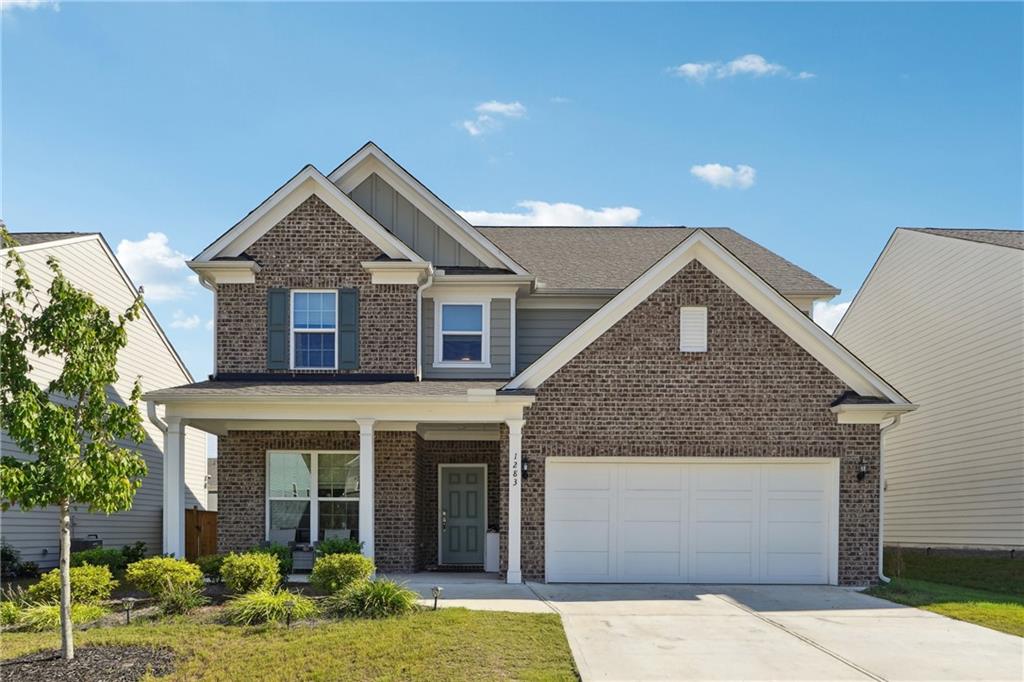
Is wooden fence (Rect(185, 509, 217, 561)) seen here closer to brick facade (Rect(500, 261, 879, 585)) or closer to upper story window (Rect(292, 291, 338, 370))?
upper story window (Rect(292, 291, 338, 370))

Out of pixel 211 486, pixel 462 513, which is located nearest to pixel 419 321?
pixel 462 513

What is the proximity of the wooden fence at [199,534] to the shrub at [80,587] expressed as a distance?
24.9 ft

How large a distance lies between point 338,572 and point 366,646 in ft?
9.95

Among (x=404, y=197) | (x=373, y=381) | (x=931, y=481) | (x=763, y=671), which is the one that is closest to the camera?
(x=763, y=671)

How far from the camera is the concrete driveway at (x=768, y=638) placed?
9.88 meters

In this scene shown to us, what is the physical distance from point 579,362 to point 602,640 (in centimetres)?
576

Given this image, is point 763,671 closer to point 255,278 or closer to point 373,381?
point 373,381

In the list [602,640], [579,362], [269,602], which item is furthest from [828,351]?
[269,602]

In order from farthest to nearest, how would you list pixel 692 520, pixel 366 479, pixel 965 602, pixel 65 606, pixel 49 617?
1. pixel 692 520
2. pixel 366 479
3. pixel 965 602
4. pixel 49 617
5. pixel 65 606

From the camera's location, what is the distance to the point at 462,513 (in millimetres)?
19375

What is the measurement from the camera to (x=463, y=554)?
19.3 m

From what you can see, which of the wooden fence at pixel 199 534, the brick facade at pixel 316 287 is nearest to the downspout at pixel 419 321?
the brick facade at pixel 316 287

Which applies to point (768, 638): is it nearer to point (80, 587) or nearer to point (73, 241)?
point (80, 587)

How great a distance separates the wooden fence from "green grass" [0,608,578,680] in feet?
30.5
